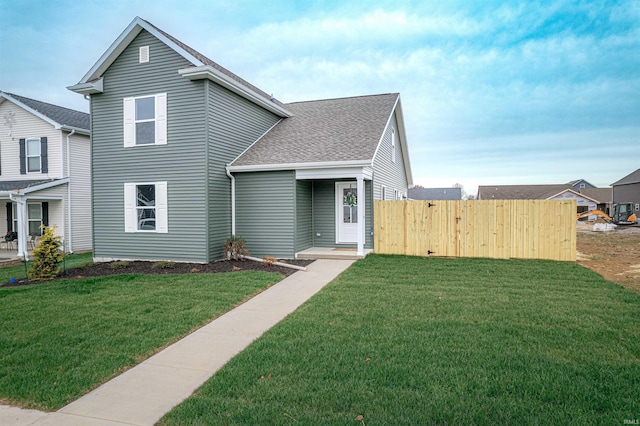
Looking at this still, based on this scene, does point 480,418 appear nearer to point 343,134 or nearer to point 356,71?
point 343,134

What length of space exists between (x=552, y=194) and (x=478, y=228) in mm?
51714

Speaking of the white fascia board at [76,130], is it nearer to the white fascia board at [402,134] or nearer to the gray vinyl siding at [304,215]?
the gray vinyl siding at [304,215]

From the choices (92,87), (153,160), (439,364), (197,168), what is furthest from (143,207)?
(439,364)

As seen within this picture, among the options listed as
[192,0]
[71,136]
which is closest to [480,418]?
[192,0]

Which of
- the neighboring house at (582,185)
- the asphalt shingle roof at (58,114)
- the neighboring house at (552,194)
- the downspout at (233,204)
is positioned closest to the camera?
the downspout at (233,204)

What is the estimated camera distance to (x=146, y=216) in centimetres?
1230

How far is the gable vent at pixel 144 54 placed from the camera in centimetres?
1185

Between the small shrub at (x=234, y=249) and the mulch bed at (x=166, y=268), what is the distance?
26 cm

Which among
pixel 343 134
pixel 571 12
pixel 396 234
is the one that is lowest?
pixel 396 234

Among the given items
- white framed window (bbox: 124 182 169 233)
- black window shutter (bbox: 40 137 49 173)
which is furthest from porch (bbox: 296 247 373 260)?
black window shutter (bbox: 40 137 49 173)

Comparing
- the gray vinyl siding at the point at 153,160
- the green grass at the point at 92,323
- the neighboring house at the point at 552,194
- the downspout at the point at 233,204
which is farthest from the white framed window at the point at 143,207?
the neighboring house at the point at 552,194

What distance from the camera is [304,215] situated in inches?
510

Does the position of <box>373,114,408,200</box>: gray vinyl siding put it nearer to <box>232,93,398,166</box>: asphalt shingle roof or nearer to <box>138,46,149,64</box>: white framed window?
<box>232,93,398,166</box>: asphalt shingle roof

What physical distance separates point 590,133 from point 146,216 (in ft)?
84.9
